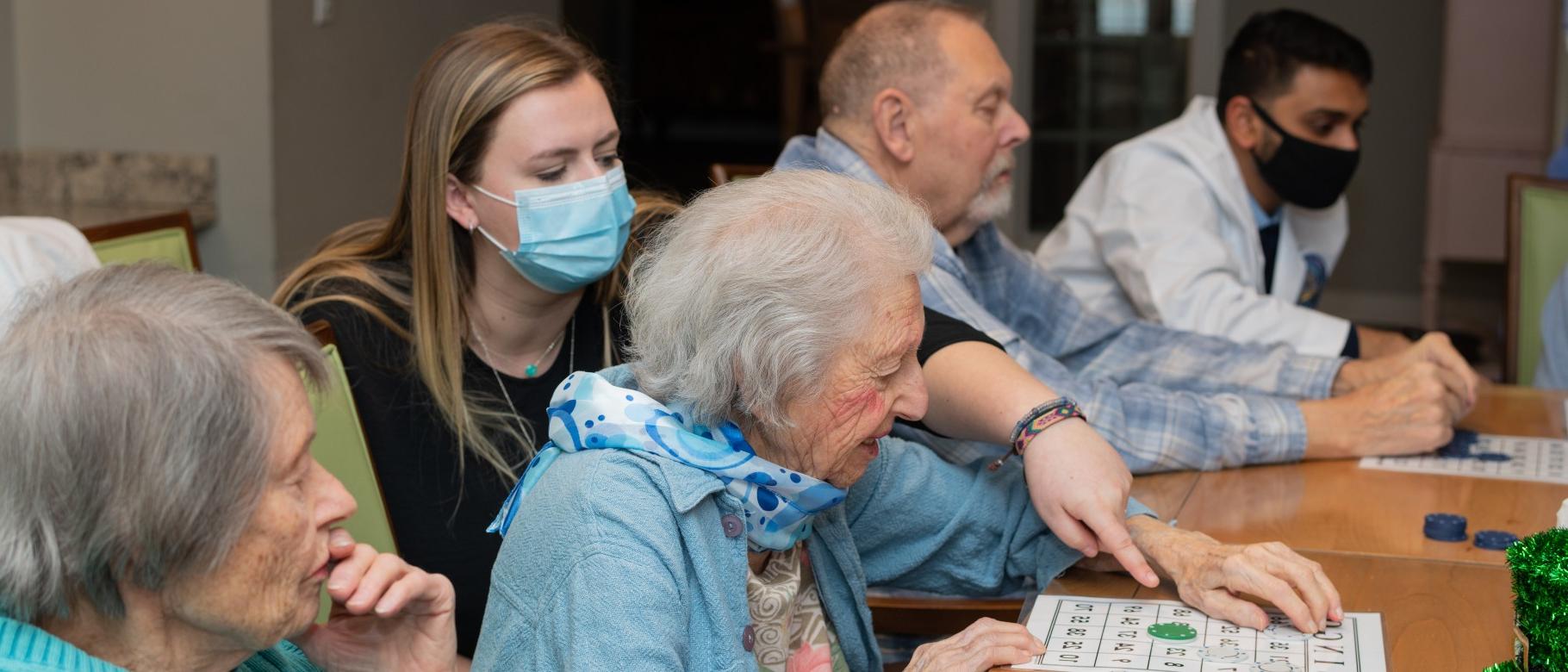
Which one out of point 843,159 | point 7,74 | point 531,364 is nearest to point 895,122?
point 843,159

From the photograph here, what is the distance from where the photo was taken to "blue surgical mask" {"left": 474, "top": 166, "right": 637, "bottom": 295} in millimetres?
1953

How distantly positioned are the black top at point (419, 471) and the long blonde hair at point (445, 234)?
0.02 m

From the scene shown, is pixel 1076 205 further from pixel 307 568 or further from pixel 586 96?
pixel 307 568

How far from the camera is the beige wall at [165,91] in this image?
3586mm

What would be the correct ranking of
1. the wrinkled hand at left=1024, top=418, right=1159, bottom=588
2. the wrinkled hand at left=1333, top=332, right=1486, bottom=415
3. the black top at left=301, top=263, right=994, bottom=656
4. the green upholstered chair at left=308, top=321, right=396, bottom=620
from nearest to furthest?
1. the wrinkled hand at left=1024, top=418, right=1159, bottom=588
2. the green upholstered chair at left=308, top=321, right=396, bottom=620
3. the black top at left=301, top=263, right=994, bottom=656
4. the wrinkled hand at left=1333, top=332, right=1486, bottom=415

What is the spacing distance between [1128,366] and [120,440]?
1.82 meters

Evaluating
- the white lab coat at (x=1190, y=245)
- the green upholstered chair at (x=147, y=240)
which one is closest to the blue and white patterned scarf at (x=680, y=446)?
the green upholstered chair at (x=147, y=240)

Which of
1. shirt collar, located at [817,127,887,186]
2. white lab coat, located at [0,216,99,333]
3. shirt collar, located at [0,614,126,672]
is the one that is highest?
shirt collar, located at [817,127,887,186]

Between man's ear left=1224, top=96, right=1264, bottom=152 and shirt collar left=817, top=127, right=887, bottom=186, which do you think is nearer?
shirt collar left=817, top=127, right=887, bottom=186

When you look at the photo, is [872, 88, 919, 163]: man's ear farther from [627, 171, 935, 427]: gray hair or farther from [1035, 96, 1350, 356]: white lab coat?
[627, 171, 935, 427]: gray hair

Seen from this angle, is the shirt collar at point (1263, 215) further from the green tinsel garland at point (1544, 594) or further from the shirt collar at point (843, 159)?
the green tinsel garland at point (1544, 594)

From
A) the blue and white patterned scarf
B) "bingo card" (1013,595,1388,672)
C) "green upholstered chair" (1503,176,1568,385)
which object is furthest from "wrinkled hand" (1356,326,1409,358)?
the blue and white patterned scarf

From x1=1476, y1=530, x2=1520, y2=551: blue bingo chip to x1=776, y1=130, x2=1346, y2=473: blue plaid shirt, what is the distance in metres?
0.39

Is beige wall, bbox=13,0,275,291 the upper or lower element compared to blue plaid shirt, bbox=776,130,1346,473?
upper
